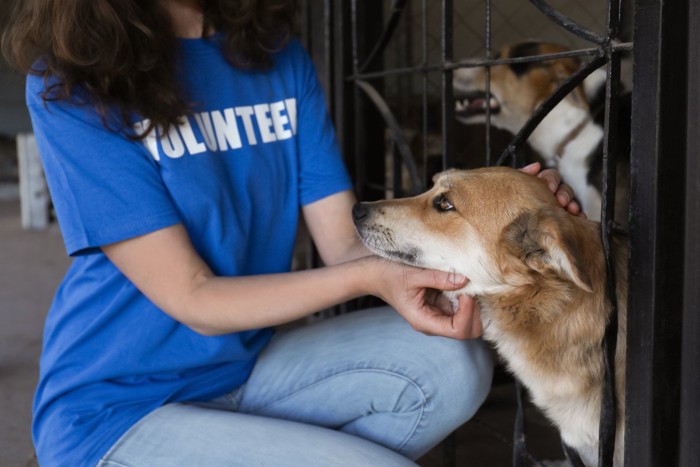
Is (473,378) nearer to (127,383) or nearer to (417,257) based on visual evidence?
(417,257)

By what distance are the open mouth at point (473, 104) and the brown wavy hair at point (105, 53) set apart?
1430 mm

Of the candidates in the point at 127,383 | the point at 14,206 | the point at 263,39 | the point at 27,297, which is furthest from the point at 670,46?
the point at 14,206

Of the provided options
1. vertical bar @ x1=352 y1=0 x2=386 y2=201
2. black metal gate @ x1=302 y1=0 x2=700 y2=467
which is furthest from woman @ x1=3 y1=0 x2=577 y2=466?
vertical bar @ x1=352 y1=0 x2=386 y2=201

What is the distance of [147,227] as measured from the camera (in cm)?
148

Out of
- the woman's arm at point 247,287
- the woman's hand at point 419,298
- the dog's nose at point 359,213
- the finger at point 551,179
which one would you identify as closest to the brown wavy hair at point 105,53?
the woman's arm at point 247,287

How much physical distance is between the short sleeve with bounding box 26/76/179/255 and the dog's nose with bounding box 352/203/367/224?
0.38 m

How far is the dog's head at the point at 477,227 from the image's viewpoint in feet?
4.74

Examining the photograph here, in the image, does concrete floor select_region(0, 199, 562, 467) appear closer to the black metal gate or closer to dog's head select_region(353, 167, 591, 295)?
dog's head select_region(353, 167, 591, 295)

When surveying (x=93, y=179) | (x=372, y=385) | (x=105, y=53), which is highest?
(x=105, y=53)

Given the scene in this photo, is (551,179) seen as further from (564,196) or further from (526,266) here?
(526,266)

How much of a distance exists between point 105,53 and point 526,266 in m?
0.91

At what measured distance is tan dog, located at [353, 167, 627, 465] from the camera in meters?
1.42

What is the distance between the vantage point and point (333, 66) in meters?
2.64

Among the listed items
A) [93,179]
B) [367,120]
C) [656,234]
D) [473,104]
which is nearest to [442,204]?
[656,234]
